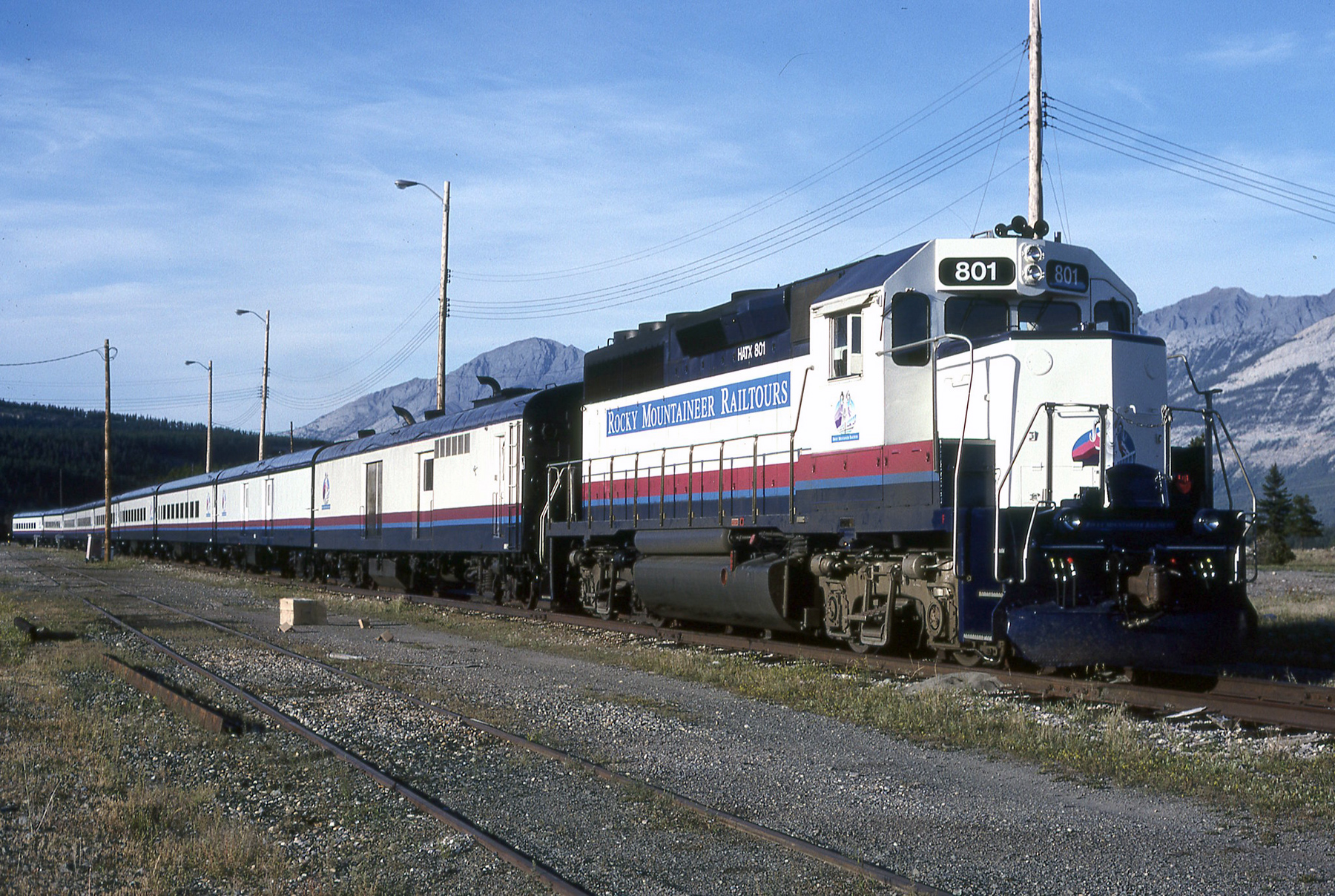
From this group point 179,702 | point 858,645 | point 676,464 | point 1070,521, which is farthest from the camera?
point 676,464

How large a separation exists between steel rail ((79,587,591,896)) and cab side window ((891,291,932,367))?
20.9 feet

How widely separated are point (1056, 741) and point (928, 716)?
1.14 meters

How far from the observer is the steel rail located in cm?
509

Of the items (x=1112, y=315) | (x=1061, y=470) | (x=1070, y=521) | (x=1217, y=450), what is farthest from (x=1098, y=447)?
(x=1112, y=315)

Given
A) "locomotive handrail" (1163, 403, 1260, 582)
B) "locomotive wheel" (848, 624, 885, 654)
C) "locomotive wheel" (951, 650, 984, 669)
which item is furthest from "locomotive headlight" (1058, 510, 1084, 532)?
"locomotive wheel" (848, 624, 885, 654)

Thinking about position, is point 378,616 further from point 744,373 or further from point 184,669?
point 744,373

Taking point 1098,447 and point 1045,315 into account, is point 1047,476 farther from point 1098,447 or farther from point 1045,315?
point 1045,315

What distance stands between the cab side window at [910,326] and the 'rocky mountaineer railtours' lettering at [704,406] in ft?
6.35

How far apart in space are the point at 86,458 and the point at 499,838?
590 feet

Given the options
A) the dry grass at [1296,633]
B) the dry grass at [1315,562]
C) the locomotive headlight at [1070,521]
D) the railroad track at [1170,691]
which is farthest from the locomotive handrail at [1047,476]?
the dry grass at [1315,562]

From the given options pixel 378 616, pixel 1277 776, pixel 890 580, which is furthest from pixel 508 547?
pixel 1277 776

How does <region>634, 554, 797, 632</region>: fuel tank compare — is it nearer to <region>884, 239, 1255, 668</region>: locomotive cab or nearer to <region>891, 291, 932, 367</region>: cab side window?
<region>884, 239, 1255, 668</region>: locomotive cab

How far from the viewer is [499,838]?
19.0 feet

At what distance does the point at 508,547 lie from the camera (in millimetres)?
19766
